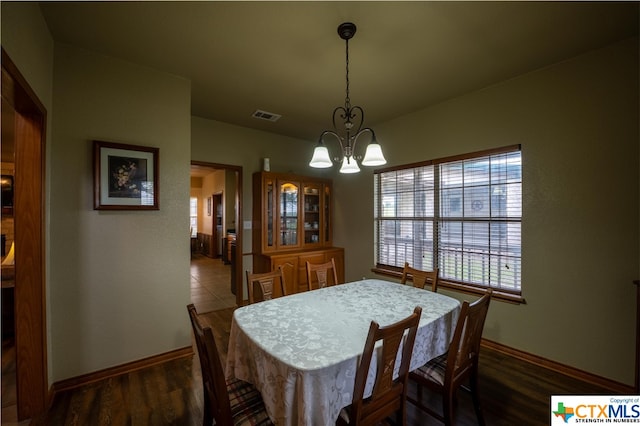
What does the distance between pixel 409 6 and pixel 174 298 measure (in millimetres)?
3012

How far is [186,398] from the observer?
2193 millimetres

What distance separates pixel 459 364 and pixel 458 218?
188 centimetres

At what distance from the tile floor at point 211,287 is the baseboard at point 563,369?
3.36 metres

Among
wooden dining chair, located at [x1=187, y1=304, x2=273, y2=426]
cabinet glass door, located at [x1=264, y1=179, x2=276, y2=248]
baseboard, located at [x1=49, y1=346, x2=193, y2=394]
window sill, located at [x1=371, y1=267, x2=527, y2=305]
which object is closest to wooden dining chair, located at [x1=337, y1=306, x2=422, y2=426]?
wooden dining chair, located at [x1=187, y1=304, x2=273, y2=426]

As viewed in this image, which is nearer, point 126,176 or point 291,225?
point 126,176

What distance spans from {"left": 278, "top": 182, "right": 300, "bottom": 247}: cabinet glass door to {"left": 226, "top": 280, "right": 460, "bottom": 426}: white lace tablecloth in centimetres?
197

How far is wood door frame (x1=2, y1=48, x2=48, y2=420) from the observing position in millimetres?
1951

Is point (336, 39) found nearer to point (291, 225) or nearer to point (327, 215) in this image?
point (291, 225)

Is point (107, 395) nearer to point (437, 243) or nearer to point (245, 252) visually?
point (245, 252)

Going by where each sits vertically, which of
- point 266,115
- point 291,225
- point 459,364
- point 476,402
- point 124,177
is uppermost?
point 266,115

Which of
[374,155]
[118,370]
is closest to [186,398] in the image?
[118,370]

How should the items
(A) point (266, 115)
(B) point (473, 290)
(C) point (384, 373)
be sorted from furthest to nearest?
(A) point (266, 115) → (B) point (473, 290) → (C) point (384, 373)

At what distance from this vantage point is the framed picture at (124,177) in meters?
2.39

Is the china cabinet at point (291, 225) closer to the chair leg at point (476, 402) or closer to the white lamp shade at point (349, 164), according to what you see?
the white lamp shade at point (349, 164)
